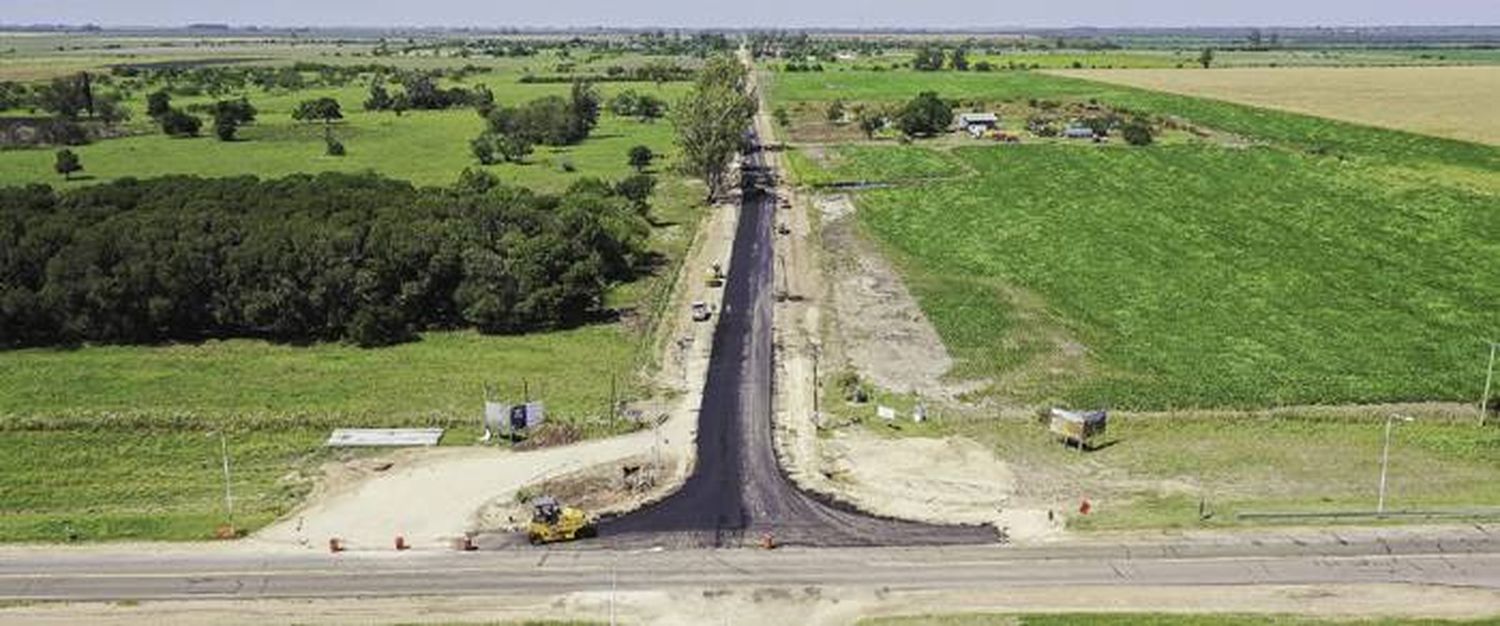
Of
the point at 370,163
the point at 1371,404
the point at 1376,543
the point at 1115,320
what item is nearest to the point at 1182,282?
the point at 1115,320

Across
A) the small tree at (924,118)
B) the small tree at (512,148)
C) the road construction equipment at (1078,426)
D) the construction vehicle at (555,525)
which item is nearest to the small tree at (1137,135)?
the small tree at (924,118)

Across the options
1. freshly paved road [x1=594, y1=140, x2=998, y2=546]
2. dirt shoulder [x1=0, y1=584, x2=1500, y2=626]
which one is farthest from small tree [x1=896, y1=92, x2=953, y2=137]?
dirt shoulder [x1=0, y1=584, x2=1500, y2=626]

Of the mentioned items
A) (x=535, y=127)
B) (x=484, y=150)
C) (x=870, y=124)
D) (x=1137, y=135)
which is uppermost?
(x=535, y=127)

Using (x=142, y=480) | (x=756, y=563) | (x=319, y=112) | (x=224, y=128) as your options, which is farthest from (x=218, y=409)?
(x=319, y=112)

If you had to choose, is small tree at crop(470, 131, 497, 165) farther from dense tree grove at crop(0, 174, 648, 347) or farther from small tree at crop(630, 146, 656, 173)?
dense tree grove at crop(0, 174, 648, 347)

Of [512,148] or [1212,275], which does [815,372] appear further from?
[512,148]

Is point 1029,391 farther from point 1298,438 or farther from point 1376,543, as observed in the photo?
point 1376,543
